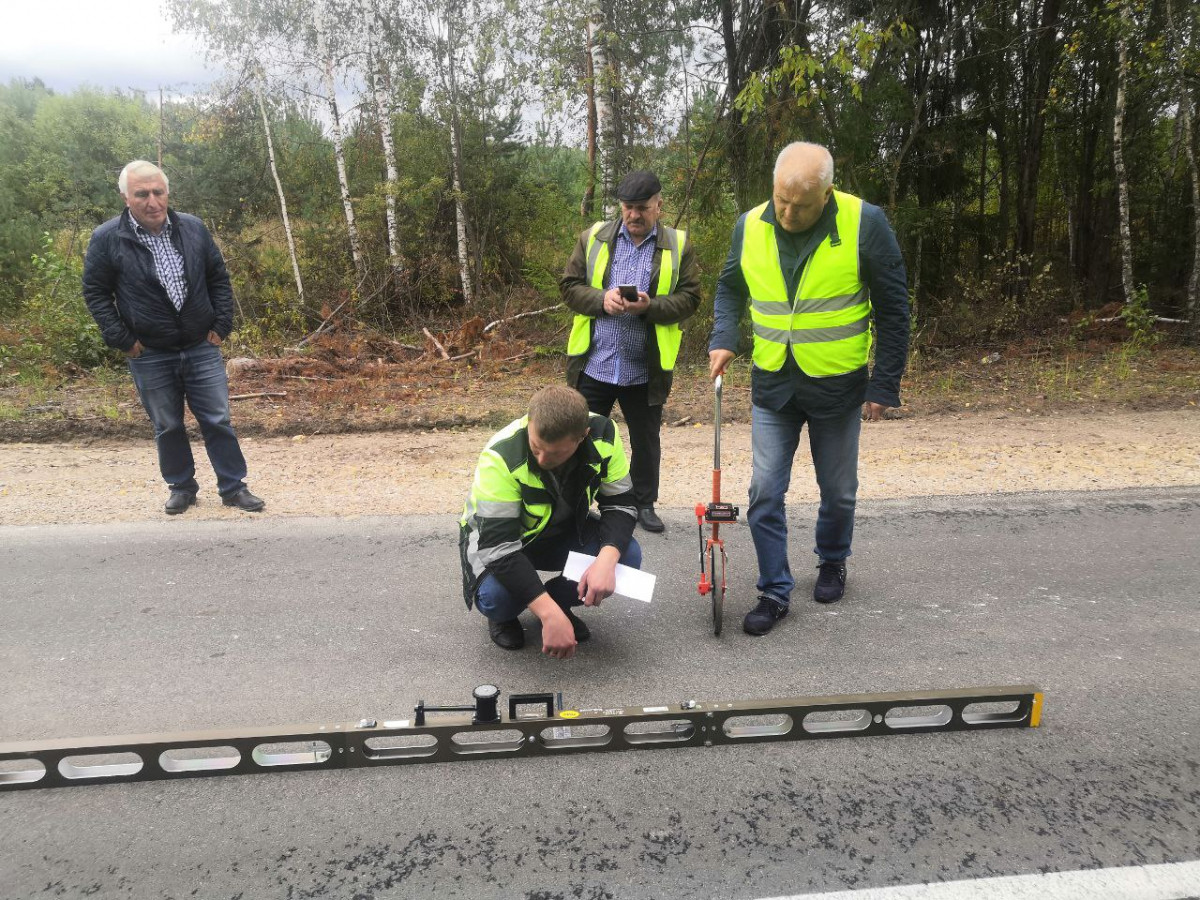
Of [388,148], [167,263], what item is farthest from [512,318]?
[167,263]

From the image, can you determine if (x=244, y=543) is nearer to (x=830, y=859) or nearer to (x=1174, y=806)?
(x=830, y=859)

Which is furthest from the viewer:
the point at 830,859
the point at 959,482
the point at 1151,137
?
the point at 1151,137

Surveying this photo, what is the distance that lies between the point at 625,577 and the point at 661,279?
2.07m

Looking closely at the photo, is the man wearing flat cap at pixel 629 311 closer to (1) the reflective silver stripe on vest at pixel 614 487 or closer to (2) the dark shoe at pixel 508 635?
(1) the reflective silver stripe on vest at pixel 614 487

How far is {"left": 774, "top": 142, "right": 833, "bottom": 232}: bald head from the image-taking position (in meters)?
3.24

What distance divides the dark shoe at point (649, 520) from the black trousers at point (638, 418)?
0.15 feet

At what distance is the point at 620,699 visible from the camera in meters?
3.15

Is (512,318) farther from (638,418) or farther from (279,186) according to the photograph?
(638,418)

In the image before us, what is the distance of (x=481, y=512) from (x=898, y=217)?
10.6 metres

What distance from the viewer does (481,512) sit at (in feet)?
10.3

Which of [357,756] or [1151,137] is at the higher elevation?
[1151,137]

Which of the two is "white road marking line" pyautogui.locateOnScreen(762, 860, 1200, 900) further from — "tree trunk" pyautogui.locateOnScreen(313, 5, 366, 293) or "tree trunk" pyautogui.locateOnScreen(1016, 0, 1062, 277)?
"tree trunk" pyautogui.locateOnScreen(313, 5, 366, 293)

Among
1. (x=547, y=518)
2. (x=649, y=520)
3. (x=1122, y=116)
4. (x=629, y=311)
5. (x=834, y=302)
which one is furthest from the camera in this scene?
(x=1122, y=116)

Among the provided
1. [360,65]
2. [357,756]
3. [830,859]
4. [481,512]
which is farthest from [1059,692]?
[360,65]
